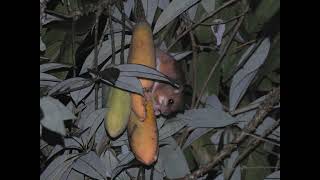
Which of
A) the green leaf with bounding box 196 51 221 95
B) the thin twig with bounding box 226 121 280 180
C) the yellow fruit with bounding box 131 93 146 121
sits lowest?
the thin twig with bounding box 226 121 280 180

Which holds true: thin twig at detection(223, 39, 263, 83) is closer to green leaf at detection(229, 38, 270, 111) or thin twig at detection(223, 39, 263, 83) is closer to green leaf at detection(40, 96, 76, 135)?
green leaf at detection(229, 38, 270, 111)

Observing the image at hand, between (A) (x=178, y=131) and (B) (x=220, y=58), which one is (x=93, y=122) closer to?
(A) (x=178, y=131)

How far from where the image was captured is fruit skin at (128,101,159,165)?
0.99 m

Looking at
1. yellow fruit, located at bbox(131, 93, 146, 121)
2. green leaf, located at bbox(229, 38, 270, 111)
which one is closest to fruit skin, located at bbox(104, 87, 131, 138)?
yellow fruit, located at bbox(131, 93, 146, 121)

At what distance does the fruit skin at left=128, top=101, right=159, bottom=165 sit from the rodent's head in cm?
2

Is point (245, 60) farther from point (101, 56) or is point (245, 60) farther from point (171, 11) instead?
point (101, 56)

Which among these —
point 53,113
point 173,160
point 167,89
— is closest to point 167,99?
point 167,89

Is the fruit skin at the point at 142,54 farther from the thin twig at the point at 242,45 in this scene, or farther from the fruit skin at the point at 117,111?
the thin twig at the point at 242,45

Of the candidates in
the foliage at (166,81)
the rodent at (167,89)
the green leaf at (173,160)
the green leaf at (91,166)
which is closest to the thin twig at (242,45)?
the foliage at (166,81)

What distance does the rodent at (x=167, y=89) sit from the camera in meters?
0.99

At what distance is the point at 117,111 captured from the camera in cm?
100
